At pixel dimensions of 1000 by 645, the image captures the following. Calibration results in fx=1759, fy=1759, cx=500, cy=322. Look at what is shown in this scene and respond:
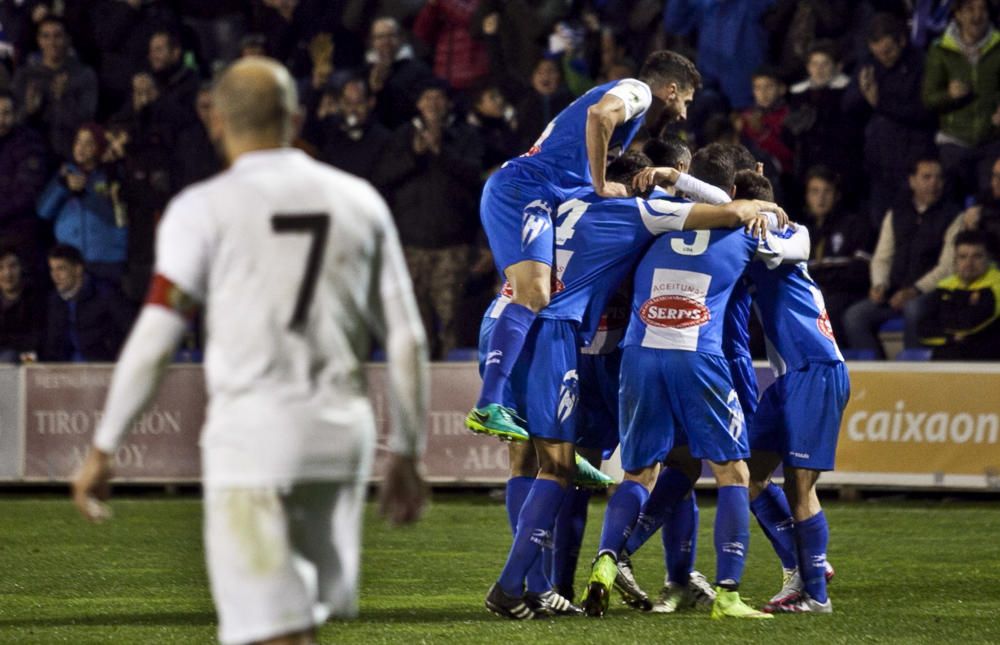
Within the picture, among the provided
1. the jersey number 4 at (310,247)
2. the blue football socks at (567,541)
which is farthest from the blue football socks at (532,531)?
the jersey number 4 at (310,247)

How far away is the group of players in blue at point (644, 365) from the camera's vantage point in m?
7.78

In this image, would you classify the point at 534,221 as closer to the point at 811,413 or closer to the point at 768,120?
the point at 811,413

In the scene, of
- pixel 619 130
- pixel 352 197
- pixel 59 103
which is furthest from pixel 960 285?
pixel 352 197

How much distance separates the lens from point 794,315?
26.7 ft

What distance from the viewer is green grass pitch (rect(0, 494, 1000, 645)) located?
291 inches

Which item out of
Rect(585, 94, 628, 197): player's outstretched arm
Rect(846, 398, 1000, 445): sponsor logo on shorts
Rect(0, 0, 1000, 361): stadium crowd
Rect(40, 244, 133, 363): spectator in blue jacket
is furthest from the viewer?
Rect(40, 244, 133, 363): spectator in blue jacket

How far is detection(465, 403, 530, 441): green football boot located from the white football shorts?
3447 mm

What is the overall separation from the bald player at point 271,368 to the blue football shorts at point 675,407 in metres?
3.57

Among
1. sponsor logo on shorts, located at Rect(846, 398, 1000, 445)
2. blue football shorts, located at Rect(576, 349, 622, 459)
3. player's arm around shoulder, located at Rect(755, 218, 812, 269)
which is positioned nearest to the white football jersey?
player's arm around shoulder, located at Rect(755, 218, 812, 269)

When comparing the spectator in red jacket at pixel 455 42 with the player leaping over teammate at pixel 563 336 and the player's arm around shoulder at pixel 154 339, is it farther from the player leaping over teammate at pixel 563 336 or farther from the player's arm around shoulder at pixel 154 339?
the player's arm around shoulder at pixel 154 339

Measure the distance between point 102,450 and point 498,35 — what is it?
12934 mm

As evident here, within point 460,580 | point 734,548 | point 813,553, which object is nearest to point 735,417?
point 734,548

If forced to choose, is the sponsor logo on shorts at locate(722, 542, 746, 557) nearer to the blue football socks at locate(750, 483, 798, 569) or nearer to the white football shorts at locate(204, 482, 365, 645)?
the blue football socks at locate(750, 483, 798, 569)

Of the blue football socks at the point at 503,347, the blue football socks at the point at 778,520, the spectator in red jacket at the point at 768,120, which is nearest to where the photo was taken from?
the blue football socks at the point at 503,347
